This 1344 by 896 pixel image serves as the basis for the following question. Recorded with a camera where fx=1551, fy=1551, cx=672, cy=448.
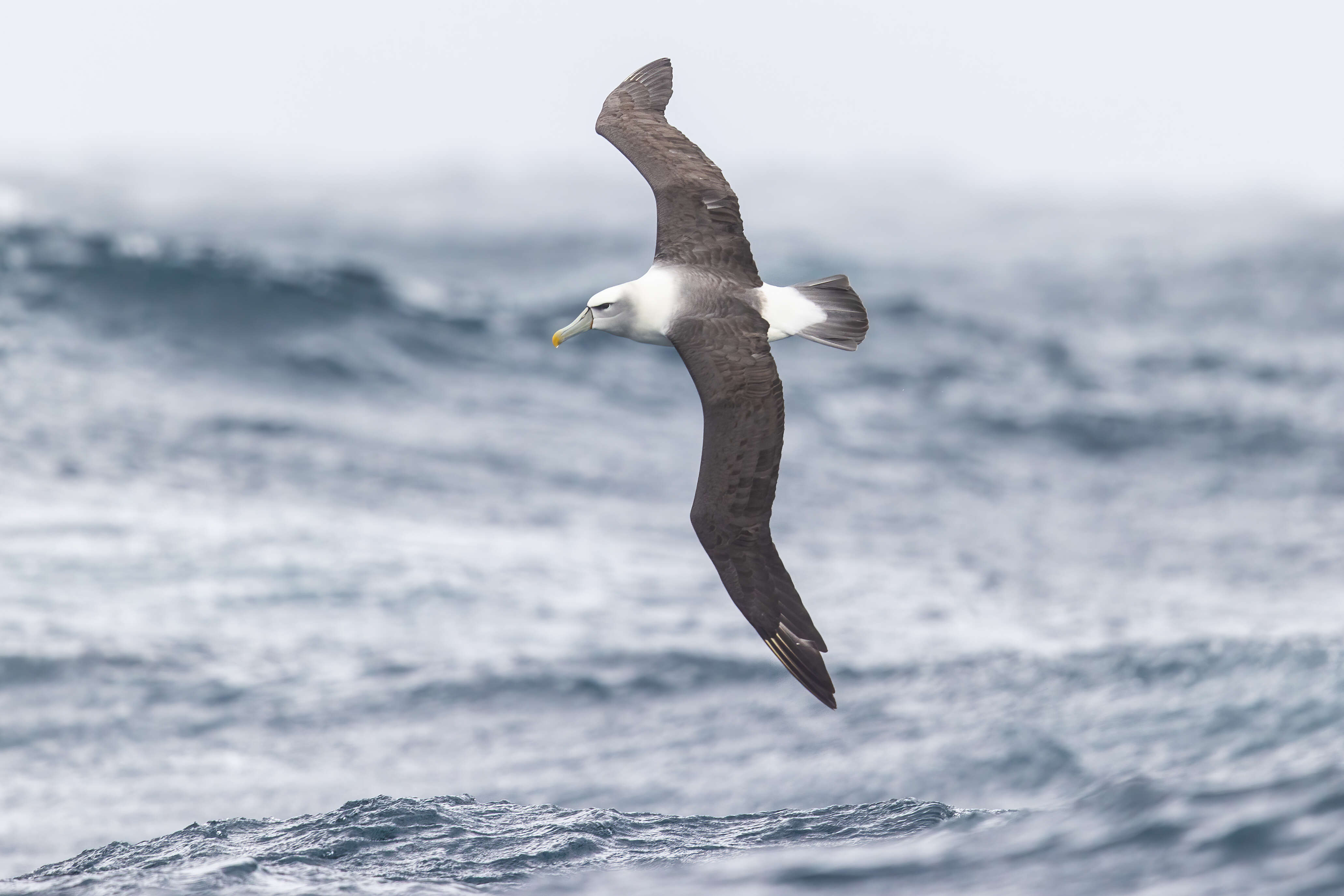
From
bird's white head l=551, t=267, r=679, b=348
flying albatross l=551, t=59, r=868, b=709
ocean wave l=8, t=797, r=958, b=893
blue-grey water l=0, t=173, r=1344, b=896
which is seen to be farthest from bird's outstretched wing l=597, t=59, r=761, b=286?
blue-grey water l=0, t=173, r=1344, b=896

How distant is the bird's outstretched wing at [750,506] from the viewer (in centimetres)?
829

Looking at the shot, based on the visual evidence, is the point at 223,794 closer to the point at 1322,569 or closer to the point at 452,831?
the point at 452,831

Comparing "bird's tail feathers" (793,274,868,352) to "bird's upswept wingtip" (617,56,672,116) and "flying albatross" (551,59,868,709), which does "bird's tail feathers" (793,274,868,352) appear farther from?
"bird's upswept wingtip" (617,56,672,116)

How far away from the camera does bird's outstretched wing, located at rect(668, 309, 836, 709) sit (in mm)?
8289

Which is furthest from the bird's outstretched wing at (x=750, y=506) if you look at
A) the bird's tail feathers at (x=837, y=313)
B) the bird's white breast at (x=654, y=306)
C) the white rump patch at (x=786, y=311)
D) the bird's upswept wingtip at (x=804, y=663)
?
the bird's tail feathers at (x=837, y=313)

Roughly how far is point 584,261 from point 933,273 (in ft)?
30.4

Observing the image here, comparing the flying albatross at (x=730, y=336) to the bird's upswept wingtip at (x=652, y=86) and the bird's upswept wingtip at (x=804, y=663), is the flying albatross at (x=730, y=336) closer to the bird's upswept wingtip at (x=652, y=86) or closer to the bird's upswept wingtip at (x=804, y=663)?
the bird's upswept wingtip at (x=804, y=663)

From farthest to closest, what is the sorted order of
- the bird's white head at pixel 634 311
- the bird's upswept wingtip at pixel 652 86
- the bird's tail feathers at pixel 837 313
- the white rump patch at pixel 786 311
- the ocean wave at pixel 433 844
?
the bird's upswept wingtip at pixel 652 86 → the bird's tail feathers at pixel 837 313 → the white rump patch at pixel 786 311 → the bird's white head at pixel 634 311 → the ocean wave at pixel 433 844

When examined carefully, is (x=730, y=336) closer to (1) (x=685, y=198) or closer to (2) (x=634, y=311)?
(2) (x=634, y=311)

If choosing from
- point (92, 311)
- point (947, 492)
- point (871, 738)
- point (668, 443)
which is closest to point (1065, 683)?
point (871, 738)

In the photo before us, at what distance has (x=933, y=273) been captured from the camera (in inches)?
1558

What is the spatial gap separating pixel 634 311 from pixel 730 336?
56 cm

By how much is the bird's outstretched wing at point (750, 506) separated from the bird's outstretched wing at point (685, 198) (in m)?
1.05

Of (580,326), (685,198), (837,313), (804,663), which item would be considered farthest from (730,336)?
(804,663)
